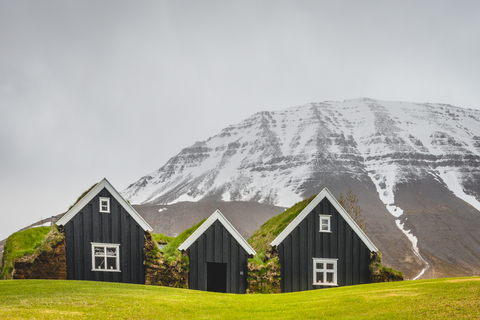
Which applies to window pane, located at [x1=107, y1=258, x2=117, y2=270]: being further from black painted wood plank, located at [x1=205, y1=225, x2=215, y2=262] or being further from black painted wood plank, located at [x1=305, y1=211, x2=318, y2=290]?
black painted wood plank, located at [x1=305, y1=211, x2=318, y2=290]

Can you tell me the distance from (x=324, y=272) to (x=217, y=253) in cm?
750

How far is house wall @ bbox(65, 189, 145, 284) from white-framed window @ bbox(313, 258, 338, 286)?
11.5 metres

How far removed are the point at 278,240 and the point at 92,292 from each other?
1405 cm

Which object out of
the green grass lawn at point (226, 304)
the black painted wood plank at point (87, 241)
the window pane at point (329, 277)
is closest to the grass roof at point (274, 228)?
the window pane at point (329, 277)

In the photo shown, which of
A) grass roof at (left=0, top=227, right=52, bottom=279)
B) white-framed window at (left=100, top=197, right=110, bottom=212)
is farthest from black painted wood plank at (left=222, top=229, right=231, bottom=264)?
grass roof at (left=0, top=227, right=52, bottom=279)

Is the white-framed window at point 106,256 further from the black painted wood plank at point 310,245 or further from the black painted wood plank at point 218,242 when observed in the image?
the black painted wood plank at point 310,245

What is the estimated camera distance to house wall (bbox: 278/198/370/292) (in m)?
31.3

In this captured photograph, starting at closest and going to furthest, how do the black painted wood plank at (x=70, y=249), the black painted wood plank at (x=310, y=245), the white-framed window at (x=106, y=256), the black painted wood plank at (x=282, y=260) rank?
1. the black painted wood plank at (x=70, y=249)
2. the white-framed window at (x=106, y=256)
3. the black painted wood plank at (x=282, y=260)
4. the black painted wood plank at (x=310, y=245)

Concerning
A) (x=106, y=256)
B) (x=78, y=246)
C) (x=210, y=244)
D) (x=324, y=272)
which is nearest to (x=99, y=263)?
(x=106, y=256)

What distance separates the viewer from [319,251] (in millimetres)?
31688

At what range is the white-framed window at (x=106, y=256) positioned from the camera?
29.2m

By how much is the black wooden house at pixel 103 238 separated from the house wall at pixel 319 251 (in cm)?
958

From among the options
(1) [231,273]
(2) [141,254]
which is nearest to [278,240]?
(1) [231,273]

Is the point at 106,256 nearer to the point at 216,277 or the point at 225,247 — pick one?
the point at 225,247
